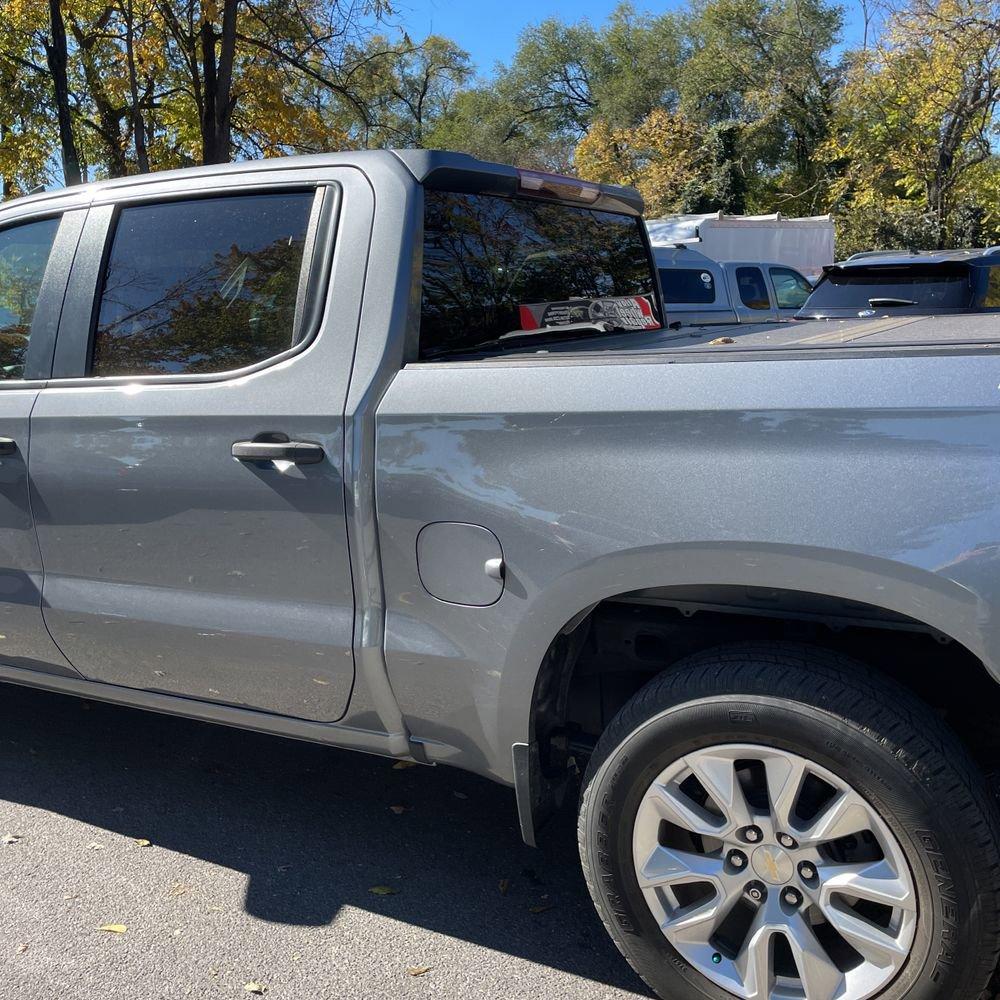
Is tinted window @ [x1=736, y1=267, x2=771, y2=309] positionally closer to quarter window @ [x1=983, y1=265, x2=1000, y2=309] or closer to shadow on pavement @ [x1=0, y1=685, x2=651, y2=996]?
quarter window @ [x1=983, y1=265, x2=1000, y2=309]

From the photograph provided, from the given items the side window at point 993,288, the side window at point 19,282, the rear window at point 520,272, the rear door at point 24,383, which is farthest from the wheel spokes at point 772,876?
the side window at point 993,288

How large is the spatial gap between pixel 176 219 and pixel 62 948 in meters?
2.05

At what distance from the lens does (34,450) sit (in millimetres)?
3061

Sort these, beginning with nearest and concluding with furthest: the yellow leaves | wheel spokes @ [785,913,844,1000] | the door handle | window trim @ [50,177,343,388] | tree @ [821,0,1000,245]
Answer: wheel spokes @ [785,913,844,1000] < the door handle < window trim @ [50,177,343,388] < tree @ [821,0,1000,245] < the yellow leaves

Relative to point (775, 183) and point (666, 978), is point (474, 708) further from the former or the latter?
point (775, 183)

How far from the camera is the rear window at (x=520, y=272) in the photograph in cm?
279

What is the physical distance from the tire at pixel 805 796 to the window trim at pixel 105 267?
132 centimetres

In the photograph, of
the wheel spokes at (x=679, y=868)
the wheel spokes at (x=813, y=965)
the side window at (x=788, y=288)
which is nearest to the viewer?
the wheel spokes at (x=813, y=965)

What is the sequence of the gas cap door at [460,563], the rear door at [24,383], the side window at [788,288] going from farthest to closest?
the side window at [788,288] < the rear door at [24,383] < the gas cap door at [460,563]

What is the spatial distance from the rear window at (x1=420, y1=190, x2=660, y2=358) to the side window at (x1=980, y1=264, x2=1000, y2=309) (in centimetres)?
506

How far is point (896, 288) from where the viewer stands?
8.06 meters

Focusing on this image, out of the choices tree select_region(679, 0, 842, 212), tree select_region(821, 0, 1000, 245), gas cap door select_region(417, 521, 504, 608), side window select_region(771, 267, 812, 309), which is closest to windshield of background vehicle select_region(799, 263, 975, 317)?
gas cap door select_region(417, 521, 504, 608)

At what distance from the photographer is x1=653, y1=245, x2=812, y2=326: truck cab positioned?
13805mm

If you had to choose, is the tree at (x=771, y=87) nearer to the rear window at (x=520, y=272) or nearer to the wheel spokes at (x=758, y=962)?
the rear window at (x=520, y=272)
